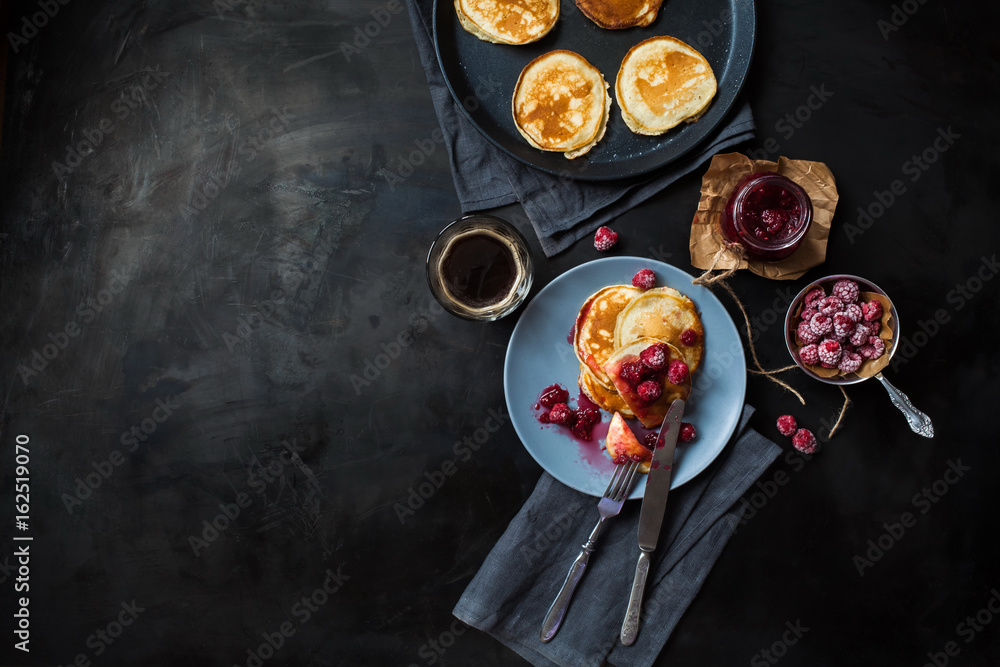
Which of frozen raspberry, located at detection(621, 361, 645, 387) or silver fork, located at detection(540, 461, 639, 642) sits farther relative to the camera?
silver fork, located at detection(540, 461, 639, 642)

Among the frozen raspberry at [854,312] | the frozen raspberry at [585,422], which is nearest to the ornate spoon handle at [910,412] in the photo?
the frozen raspberry at [854,312]

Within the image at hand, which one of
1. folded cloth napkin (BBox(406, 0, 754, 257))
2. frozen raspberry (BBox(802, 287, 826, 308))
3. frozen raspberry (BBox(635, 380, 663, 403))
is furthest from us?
folded cloth napkin (BBox(406, 0, 754, 257))

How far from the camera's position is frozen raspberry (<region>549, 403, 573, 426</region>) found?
6.36ft

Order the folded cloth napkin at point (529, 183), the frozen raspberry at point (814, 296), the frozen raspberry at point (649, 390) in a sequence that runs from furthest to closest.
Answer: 1. the folded cloth napkin at point (529, 183)
2. the frozen raspberry at point (814, 296)
3. the frozen raspberry at point (649, 390)

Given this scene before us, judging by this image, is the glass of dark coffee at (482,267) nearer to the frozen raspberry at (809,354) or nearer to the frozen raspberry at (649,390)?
the frozen raspberry at (649,390)

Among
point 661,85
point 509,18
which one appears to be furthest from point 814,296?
point 509,18

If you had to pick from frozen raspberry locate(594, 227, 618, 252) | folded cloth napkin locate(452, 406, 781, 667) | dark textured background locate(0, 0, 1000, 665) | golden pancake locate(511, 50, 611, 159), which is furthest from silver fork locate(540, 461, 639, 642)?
golden pancake locate(511, 50, 611, 159)

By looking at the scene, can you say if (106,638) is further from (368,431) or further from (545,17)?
(545,17)

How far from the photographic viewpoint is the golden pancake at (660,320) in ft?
6.27

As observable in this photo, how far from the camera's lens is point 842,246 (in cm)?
205

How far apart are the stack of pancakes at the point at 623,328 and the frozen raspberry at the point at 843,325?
42 centimetres

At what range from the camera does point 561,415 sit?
6.35 feet

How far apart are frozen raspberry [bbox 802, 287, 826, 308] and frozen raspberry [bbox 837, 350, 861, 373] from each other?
19 centimetres

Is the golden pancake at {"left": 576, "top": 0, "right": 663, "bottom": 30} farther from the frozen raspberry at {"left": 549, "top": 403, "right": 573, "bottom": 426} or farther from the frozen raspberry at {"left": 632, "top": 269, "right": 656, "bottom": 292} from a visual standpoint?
the frozen raspberry at {"left": 549, "top": 403, "right": 573, "bottom": 426}
